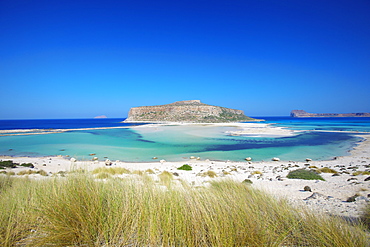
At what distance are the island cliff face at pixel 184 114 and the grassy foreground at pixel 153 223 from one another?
9428 cm

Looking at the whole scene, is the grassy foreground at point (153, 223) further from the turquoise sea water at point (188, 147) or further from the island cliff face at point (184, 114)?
the island cliff face at point (184, 114)

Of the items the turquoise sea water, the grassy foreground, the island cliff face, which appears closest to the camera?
the grassy foreground

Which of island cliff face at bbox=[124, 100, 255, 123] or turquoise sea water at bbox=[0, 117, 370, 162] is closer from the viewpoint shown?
turquoise sea water at bbox=[0, 117, 370, 162]

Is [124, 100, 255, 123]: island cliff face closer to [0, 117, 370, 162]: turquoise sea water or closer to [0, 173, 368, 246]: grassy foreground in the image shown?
[0, 117, 370, 162]: turquoise sea water

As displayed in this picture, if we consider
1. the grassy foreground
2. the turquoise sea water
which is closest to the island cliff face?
the turquoise sea water

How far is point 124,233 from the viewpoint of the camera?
2770mm

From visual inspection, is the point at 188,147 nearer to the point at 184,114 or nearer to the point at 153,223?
the point at 153,223

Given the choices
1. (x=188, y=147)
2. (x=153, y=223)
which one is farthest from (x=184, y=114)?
(x=153, y=223)

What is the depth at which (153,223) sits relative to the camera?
9.10ft

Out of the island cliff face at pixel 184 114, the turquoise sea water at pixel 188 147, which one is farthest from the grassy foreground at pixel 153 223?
the island cliff face at pixel 184 114

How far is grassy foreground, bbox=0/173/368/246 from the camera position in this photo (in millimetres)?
2631

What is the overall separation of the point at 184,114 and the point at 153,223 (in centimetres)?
10892

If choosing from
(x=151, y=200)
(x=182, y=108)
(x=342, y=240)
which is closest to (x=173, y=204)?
(x=151, y=200)

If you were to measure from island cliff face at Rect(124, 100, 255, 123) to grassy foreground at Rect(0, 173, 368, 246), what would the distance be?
94283mm
